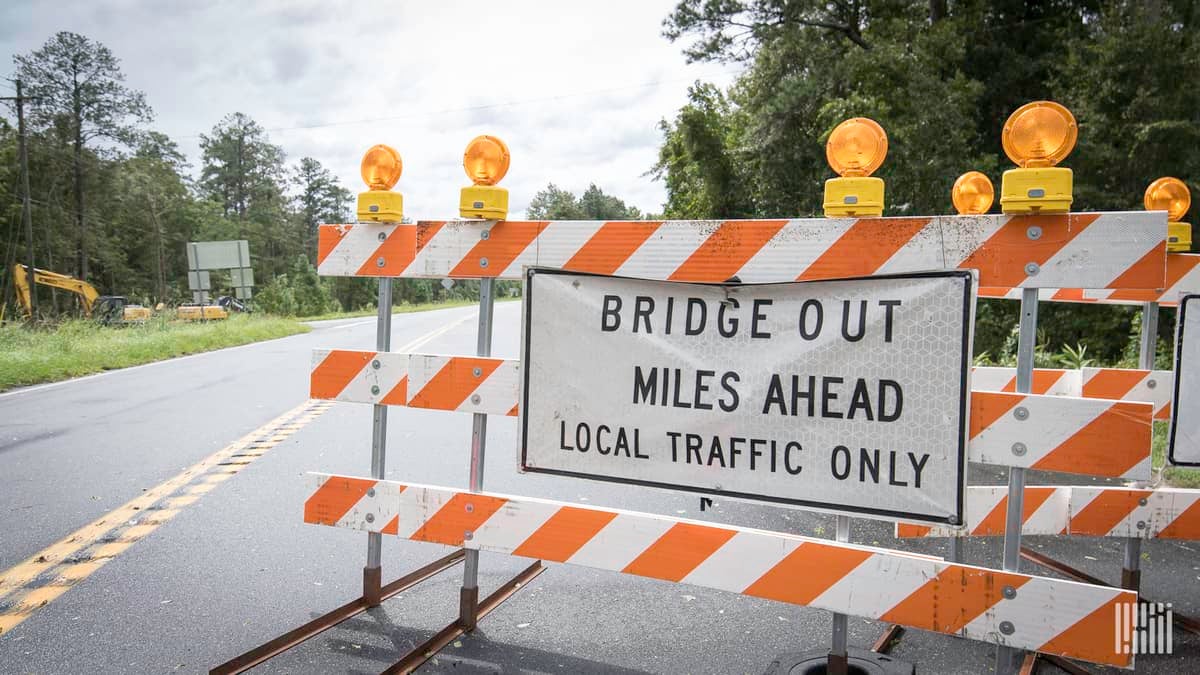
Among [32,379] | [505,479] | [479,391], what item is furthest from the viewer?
[32,379]

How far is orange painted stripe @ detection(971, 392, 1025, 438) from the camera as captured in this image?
2510 mm

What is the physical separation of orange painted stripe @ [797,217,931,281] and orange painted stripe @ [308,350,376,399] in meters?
1.94

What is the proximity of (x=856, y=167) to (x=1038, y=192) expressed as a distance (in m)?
0.56

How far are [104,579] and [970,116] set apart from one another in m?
17.9

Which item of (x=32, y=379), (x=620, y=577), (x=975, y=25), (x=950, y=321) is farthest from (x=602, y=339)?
(x=975, y=25)

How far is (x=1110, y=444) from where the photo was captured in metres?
2.45

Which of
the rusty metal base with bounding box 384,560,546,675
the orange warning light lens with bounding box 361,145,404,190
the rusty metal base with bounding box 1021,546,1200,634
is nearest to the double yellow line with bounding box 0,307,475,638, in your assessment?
the rusty metal base with bounding box 384,560,546,675

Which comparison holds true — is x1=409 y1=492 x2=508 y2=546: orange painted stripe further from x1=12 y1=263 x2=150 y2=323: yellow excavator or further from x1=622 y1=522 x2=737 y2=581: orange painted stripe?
x1=12 y1=263 x2=150 y2=323: yellow excavator

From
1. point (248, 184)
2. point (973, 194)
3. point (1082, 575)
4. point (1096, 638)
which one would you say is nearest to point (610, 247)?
point (1096, 638)

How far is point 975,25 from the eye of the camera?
17.8 metres

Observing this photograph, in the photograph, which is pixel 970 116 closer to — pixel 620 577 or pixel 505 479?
pixel 505 479

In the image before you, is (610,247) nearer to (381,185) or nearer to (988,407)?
(381,185)

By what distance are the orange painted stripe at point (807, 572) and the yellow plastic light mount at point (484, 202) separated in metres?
1.72

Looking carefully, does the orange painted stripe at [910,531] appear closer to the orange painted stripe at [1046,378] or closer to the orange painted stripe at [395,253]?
the orange painted stripe at [1046,378]
